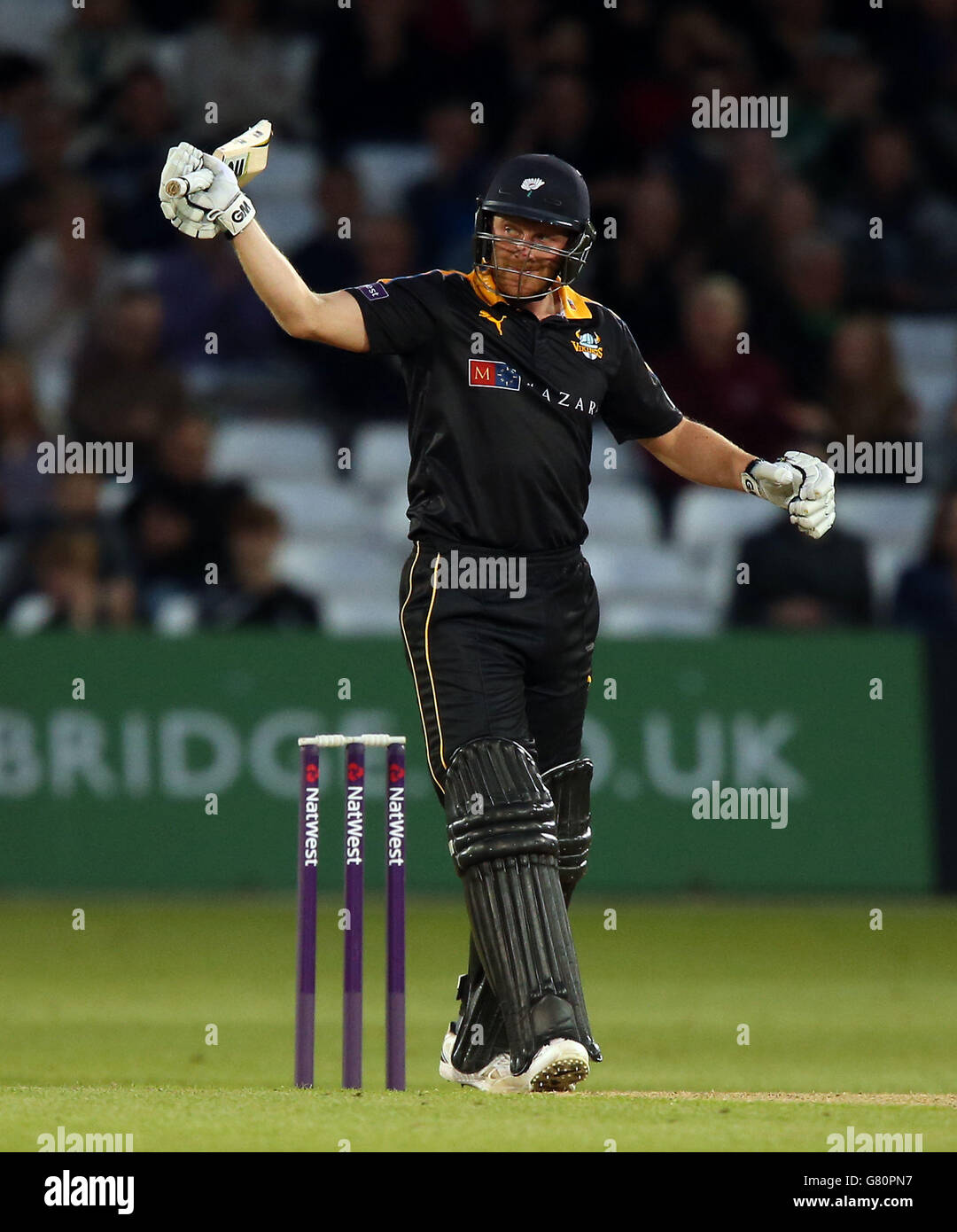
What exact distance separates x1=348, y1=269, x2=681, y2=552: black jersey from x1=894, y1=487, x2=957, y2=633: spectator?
715 centimetres

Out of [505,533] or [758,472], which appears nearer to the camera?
[505,533]

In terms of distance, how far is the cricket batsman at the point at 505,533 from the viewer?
17.4 feet

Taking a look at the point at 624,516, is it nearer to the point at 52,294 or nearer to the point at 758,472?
the point at 52,294

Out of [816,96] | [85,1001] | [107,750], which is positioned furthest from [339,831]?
[816,96]

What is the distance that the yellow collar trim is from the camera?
575 centimetres

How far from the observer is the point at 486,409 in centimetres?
559

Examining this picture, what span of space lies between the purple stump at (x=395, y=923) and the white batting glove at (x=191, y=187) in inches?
57.1

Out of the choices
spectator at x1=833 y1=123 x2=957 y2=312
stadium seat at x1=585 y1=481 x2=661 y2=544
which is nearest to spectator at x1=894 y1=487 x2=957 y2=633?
stadium seat at x1=585 y1=481 x2=661 y2=544

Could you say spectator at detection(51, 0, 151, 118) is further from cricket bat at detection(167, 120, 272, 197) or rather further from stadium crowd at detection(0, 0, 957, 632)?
cricket bat at detection(167, 120, 272, 197)

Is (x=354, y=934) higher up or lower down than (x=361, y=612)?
lower down

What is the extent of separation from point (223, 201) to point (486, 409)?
86 centimetres

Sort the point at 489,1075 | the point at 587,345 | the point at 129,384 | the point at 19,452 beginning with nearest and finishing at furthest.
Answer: the point at 489,1075, the point at 587,345, the point at 19,452, the point at 129,384

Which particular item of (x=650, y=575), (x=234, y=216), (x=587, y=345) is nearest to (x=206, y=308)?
(x=650, y=575)
